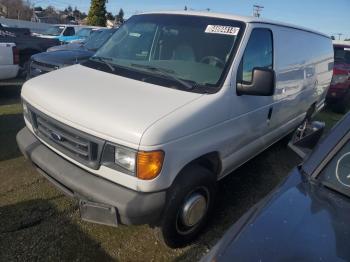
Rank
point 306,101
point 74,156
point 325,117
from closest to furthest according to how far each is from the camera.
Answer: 1. point 74,156
2. point 306,101
3. point 325,117

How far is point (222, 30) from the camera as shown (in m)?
3.50

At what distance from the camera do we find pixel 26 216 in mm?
3451

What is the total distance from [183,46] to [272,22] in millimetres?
1339

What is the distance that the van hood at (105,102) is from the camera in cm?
259

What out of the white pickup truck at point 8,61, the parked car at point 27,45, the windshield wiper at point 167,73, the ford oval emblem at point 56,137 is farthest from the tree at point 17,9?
the ford oval emblem at point 56,137

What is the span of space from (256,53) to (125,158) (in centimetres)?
198

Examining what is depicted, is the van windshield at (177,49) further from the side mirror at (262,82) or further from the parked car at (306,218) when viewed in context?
the parked car at (306,218)

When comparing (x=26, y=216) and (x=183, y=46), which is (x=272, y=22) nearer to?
(x=183, y=46)

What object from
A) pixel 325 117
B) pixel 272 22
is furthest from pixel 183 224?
pixel 325 117

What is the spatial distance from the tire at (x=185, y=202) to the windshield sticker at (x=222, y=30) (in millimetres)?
1363

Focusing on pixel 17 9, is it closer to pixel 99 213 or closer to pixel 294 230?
pixel 99 213

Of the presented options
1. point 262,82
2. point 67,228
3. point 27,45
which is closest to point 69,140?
point 67,228

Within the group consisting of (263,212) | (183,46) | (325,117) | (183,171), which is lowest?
(325,117)

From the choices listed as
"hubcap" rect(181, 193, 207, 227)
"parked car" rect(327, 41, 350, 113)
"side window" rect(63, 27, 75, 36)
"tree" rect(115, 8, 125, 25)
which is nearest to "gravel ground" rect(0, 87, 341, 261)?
"hubcap" rect(181, 193, 207, 227)
